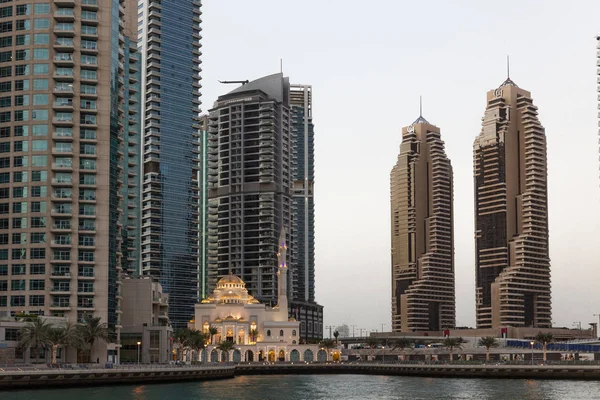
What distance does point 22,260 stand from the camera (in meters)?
168

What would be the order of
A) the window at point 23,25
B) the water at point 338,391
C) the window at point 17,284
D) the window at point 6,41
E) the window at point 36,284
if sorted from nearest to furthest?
the water at point 338,391 < the window at point 36,284 < the window at point 17,284 < the window at point 23,25 < the window at point 6,41

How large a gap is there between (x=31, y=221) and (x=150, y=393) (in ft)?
175

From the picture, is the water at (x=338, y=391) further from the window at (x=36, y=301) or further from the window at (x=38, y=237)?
the window at (x=38, y=237)

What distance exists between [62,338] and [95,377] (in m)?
11.5

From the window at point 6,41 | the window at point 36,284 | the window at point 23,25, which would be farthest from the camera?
the window at point 6,41

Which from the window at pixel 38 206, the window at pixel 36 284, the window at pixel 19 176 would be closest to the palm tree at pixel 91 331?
the window at pixel 36 284

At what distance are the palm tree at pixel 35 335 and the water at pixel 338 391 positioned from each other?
16.3m

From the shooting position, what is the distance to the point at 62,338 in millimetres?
151750

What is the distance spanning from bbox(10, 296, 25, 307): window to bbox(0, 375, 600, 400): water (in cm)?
3333

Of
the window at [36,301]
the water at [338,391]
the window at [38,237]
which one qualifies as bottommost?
the water at [338,391]

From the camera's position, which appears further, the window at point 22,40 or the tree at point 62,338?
the window at point 22,40

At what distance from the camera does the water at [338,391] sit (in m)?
125

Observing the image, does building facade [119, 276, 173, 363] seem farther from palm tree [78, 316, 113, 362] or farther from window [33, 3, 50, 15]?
window [33, 3, 50, 15]

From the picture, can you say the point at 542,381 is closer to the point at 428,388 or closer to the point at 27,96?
the point at 428,388
